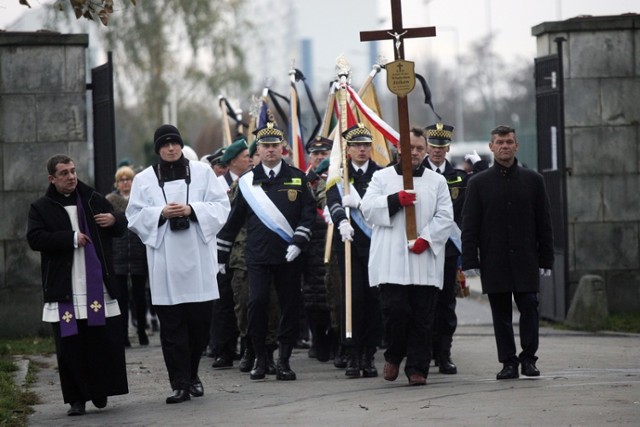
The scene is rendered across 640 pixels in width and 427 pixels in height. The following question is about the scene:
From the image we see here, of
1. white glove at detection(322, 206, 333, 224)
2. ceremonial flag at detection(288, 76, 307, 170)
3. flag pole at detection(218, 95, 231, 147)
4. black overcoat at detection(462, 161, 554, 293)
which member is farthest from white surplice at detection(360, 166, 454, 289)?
flag pole at detection(218, 95, 231, 147)

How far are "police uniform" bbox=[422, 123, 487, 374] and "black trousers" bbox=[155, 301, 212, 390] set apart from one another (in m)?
2.23

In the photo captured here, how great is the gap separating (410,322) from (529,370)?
988mm

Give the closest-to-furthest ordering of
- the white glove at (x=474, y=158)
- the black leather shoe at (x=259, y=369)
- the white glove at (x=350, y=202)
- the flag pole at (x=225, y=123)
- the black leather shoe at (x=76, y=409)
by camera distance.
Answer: the black leather shoe at (x=76, y=409)
the white glove at (x=350, y=202)
the black leather shoe at (x=259, y=369)
the white glove at (x=474, y=158)
the flag pole at (x=225, y=123)

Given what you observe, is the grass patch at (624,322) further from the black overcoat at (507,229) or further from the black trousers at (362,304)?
the black overcoat at (507,229)

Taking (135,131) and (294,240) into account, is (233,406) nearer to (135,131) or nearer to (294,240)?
(294,240)

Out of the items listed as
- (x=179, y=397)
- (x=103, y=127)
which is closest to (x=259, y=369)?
(x=179, y=397)

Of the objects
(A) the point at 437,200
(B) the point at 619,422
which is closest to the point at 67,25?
(A) the point at 437,200

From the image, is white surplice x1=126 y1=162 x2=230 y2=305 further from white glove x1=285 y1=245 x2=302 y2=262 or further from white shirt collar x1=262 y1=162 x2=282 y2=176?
white shirt collar x1=262 y1=162 x2=282 y2=176

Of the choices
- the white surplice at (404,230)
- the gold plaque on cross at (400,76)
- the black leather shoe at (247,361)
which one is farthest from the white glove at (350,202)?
the black leather shoe at (247,361)

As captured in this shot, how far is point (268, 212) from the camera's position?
1265cm

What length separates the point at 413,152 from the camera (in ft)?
39.6

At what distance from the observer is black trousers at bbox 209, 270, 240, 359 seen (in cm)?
1402

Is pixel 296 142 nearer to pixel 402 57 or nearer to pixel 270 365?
pixel 270 365

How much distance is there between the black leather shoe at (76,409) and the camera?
10664 millimetres
